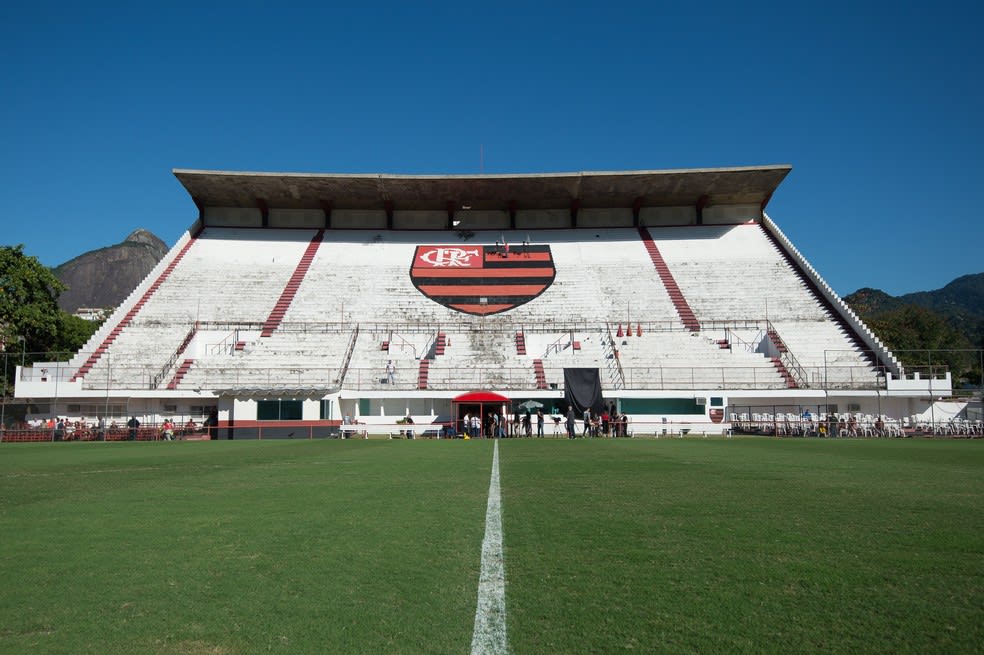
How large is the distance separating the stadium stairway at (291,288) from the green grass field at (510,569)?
3869 centimetres

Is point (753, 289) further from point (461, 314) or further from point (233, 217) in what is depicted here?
point (233, 217)

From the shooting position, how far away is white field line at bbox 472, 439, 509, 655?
145 inches

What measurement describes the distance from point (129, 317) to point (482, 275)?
24.1m

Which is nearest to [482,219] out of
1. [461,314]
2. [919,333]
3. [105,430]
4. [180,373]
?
[461,314]

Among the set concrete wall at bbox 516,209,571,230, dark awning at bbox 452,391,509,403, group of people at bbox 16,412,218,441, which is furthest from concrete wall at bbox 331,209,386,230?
group of people at bbox 16,412,218,441

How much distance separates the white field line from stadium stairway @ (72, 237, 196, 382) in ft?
137

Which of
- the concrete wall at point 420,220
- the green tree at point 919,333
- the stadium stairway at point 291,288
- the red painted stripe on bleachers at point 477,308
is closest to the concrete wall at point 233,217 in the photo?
the stadium stairway at point 291,288

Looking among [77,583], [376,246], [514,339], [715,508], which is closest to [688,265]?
[514,339]

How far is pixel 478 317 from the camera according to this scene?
166 feet

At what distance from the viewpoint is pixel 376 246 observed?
59812 millimetres

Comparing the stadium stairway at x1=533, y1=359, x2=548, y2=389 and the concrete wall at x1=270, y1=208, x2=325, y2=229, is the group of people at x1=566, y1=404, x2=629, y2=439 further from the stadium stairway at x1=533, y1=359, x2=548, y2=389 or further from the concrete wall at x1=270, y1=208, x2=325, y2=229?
the concrete wall at x1=270, y1=208, x2=325, y2=229

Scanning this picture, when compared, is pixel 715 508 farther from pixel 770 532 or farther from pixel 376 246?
pixel 376 246

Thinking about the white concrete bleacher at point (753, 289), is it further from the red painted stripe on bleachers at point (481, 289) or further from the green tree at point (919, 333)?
the green tree at point (919, 333)

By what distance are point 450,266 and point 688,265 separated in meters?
18.0
